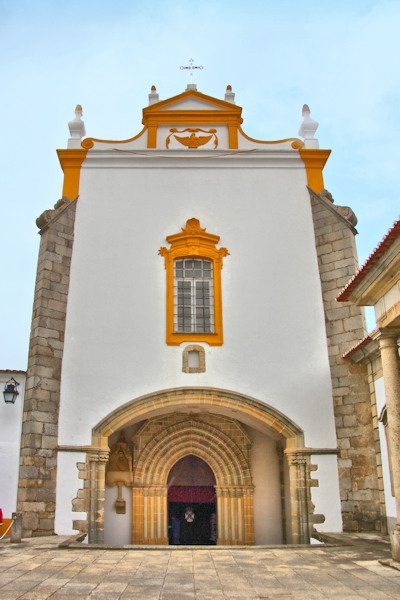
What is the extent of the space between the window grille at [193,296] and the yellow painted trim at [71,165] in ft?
8.43

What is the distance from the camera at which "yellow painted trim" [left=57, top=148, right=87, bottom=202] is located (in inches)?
456

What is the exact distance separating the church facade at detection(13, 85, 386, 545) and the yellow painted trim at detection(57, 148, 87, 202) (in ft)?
0.14

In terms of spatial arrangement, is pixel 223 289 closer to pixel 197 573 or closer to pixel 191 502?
pixel 191 502

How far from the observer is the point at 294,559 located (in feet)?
22.9

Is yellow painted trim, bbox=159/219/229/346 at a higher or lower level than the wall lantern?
higher

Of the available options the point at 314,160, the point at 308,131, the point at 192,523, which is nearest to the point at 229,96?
the point at 308,131

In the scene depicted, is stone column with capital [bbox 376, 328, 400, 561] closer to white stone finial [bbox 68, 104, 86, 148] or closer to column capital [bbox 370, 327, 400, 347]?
column capital [bbox 370, 327, 400, 347]

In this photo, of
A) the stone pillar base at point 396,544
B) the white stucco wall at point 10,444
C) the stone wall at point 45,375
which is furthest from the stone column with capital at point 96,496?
the stone pillar base at point 396,544

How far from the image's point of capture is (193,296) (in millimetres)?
10977

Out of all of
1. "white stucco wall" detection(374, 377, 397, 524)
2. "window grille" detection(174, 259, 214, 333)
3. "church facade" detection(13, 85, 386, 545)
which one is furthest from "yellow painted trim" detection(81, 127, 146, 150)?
"white stucco wall" detection(374, 377, 397, 524)

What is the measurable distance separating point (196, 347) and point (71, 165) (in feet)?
14.5

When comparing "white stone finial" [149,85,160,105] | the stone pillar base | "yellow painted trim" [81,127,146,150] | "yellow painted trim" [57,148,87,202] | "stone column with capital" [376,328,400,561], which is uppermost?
"white stone finial" [149,85,160,105]

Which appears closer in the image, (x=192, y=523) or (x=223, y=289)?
(x=223, y=289)

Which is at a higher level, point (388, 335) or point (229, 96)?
point (229, 96)
